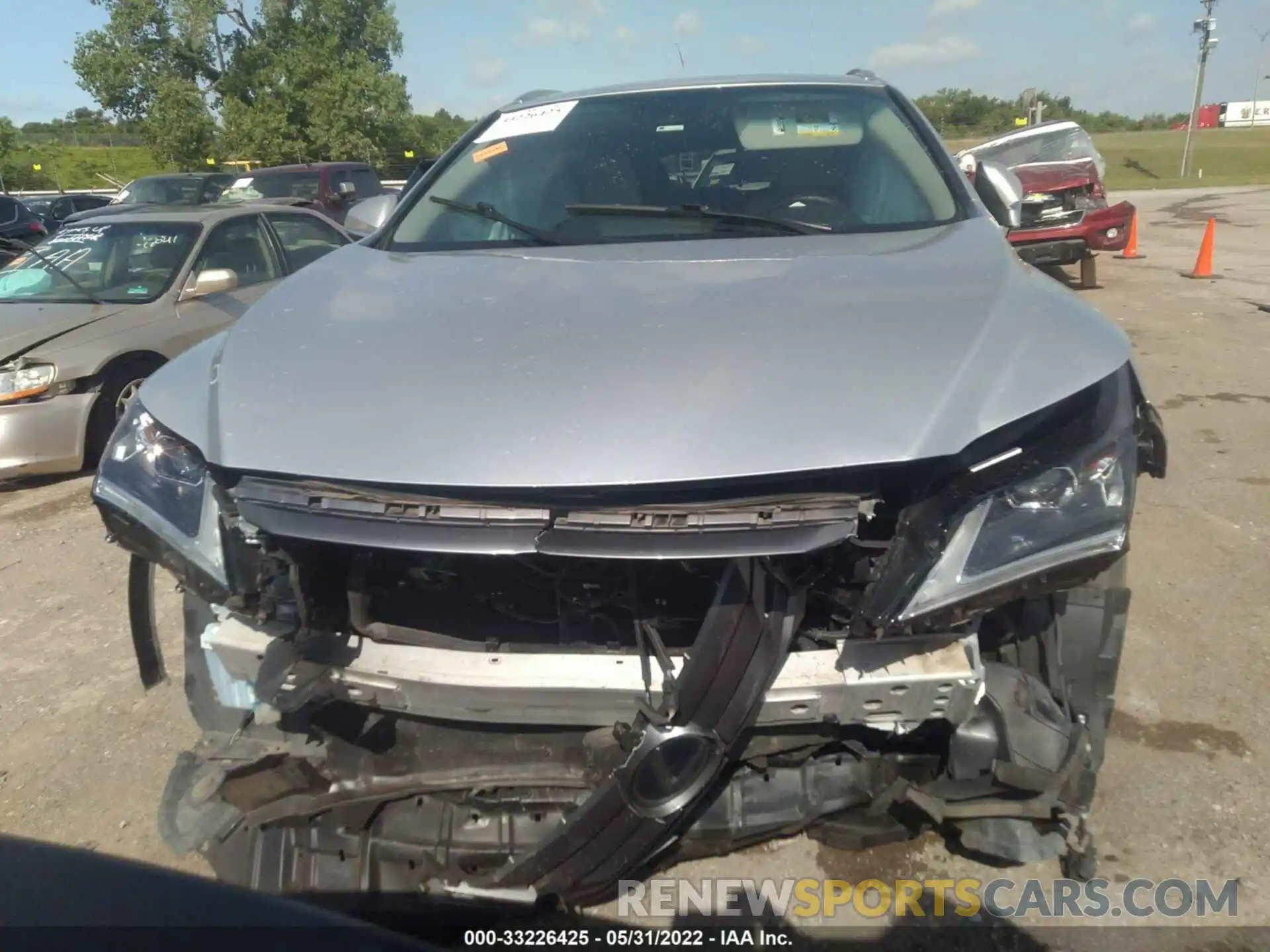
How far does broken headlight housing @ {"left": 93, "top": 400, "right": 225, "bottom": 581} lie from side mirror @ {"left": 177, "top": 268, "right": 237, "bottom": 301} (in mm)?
4094

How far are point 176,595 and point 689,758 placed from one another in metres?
2.88

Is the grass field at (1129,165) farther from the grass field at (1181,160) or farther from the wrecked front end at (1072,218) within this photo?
the wrecked front end at (1072,218)

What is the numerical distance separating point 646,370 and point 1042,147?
10892mm

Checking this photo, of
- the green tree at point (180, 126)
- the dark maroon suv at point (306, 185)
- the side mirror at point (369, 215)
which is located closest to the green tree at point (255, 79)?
the green tree at point (180, 126)

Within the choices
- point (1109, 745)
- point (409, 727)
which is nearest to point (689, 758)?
point (409, 727)

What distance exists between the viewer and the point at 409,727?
6.88 ft

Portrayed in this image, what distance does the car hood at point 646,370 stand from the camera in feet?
5.41

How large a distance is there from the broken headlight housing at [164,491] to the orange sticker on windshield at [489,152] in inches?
61.5

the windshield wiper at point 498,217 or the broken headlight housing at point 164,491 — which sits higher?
the windshield wiper at point 498,217

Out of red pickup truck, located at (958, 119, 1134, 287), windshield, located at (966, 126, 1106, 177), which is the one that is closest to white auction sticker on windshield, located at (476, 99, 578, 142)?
red pickup truck, located at (958, 119, 1134, 287)

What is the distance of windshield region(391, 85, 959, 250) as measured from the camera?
9.05 ft

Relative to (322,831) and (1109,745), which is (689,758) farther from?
(1109,745)

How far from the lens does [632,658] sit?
182cm

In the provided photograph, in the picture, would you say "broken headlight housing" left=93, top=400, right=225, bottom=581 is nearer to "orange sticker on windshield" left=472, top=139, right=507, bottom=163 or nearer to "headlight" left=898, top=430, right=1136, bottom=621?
"headlight" left=898, top=430, right=1136, bottom=621
